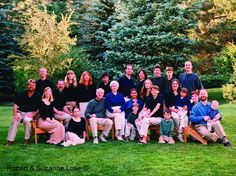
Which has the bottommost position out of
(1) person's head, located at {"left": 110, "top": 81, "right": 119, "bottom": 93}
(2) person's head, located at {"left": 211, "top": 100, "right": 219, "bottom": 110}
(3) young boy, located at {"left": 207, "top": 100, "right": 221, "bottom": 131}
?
(3) young boy, located at {"left": 207, "top": 100, "right": 221, "bottom": 131}

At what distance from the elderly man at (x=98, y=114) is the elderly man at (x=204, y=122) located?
1820mm

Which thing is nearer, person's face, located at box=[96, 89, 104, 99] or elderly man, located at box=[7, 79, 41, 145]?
elderly man, located at box=[7, 79, 41, 145]

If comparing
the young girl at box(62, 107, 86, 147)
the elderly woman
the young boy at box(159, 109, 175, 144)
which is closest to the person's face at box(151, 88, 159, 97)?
the young boy at box(159, 109, 175, 144)

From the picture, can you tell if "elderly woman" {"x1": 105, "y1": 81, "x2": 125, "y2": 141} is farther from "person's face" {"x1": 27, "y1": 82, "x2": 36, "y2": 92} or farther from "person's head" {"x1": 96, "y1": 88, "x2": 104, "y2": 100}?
"person's face" {"x1": 27, "y1": 82, "x2": 36, "y2": 92}

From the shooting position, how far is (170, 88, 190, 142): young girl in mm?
8703

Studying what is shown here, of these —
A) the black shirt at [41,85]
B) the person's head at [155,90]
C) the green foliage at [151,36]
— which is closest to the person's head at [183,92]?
the person's head at [155,90]

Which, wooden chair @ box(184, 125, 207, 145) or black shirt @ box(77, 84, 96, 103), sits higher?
black shirt @ box(77, 84, 96, 103)

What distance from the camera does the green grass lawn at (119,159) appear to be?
6.23m

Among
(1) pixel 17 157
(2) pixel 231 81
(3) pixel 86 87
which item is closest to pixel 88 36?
(2) pixel 231 81

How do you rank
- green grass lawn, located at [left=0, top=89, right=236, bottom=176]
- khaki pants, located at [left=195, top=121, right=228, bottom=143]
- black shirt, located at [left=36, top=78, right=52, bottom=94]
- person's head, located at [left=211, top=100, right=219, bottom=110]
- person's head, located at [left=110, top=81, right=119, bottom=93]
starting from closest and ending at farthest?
green grass lawn, located at [left=0, top=89, right=236, bottom=176] < khaki pants, located at [left=195, top=121, right=228, bottom=143] < person's head, located at [left=211, top=100, right=219, bottom=110] < person's head, located at [left=110, top=81, right=119, bottom=93] < black shirt, located at [left=36, top=78, right=52, bottom=94]

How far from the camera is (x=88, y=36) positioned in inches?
942

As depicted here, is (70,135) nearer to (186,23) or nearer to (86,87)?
(86,87)

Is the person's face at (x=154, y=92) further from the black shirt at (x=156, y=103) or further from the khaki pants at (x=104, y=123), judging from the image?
the khaki pants at (x=104, y=123)

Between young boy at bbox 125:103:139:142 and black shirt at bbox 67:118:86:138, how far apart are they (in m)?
0.95
